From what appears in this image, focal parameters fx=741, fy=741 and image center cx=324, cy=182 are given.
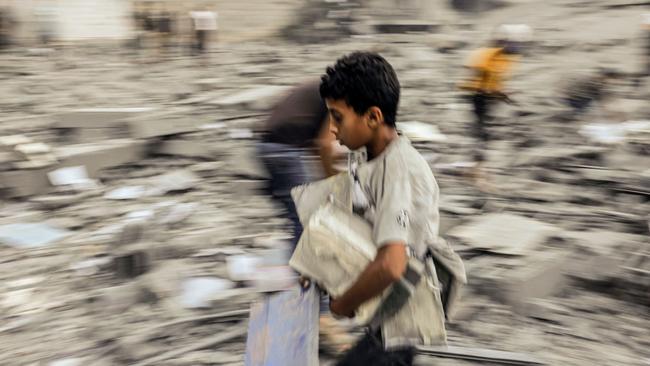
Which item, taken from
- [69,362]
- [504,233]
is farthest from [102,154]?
[504,233]

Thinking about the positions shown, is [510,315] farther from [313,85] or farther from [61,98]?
[61,98]

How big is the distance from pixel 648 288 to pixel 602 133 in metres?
→ 3.92

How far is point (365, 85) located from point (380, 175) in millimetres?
235

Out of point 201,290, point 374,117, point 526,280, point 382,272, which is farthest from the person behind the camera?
point 201,290

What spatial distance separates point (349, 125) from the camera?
1.96m

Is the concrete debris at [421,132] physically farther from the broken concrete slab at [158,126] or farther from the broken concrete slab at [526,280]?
the broken concrete slab at [526,280]

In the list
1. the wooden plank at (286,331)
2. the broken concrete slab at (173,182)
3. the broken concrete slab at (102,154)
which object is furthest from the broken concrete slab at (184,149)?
the wooden plank at (286,331)

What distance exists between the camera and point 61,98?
10609mm

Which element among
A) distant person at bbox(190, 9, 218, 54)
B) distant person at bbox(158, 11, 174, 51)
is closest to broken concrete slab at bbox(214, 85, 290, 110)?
distant person at bbox(190, 9, 218, 54)

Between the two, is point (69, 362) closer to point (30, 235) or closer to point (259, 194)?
point (30, 235)

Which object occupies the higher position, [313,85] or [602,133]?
[313,85]

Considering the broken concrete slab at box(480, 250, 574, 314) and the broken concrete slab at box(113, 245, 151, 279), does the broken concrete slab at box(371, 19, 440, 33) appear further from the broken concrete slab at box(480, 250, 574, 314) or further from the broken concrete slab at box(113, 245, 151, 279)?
the broken concrete slab at box(113, 245, 151, 279)

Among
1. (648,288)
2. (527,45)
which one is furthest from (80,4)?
(648,288)

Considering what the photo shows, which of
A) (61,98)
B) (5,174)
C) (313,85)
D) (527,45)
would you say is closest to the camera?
(313,85)
